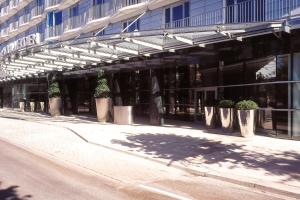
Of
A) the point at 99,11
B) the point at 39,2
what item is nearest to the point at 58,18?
the point at 39,2

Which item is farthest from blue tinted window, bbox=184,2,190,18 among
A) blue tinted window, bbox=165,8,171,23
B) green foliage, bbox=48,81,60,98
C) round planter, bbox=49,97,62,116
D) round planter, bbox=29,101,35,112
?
round planter, bbox=29,101,35,112

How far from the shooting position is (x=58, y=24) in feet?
139

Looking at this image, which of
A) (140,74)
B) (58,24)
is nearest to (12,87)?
(58,24)

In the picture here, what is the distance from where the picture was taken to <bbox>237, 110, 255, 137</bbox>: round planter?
17156mm

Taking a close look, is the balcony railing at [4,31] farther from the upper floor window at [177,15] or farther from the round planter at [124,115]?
the round planter at [124,115]

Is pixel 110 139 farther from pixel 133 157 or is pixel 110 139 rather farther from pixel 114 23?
pixel 114 23

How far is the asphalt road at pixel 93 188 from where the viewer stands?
28.7 ft

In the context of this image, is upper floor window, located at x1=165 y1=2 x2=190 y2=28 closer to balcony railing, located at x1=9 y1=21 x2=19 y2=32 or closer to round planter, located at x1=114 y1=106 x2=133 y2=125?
round planter, located at x1=114 y1=106 x2=133 y2=125

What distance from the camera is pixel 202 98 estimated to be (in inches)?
954

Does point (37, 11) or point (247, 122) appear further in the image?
point (37, 11)

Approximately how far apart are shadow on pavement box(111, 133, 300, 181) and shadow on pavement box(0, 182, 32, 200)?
16.8 feet

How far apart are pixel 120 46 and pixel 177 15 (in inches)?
228

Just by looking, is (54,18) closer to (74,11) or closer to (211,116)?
(74,11)

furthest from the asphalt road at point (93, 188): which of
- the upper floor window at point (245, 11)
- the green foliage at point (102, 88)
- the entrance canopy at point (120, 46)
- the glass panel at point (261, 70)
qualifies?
the green foliage at point (102, 88)
